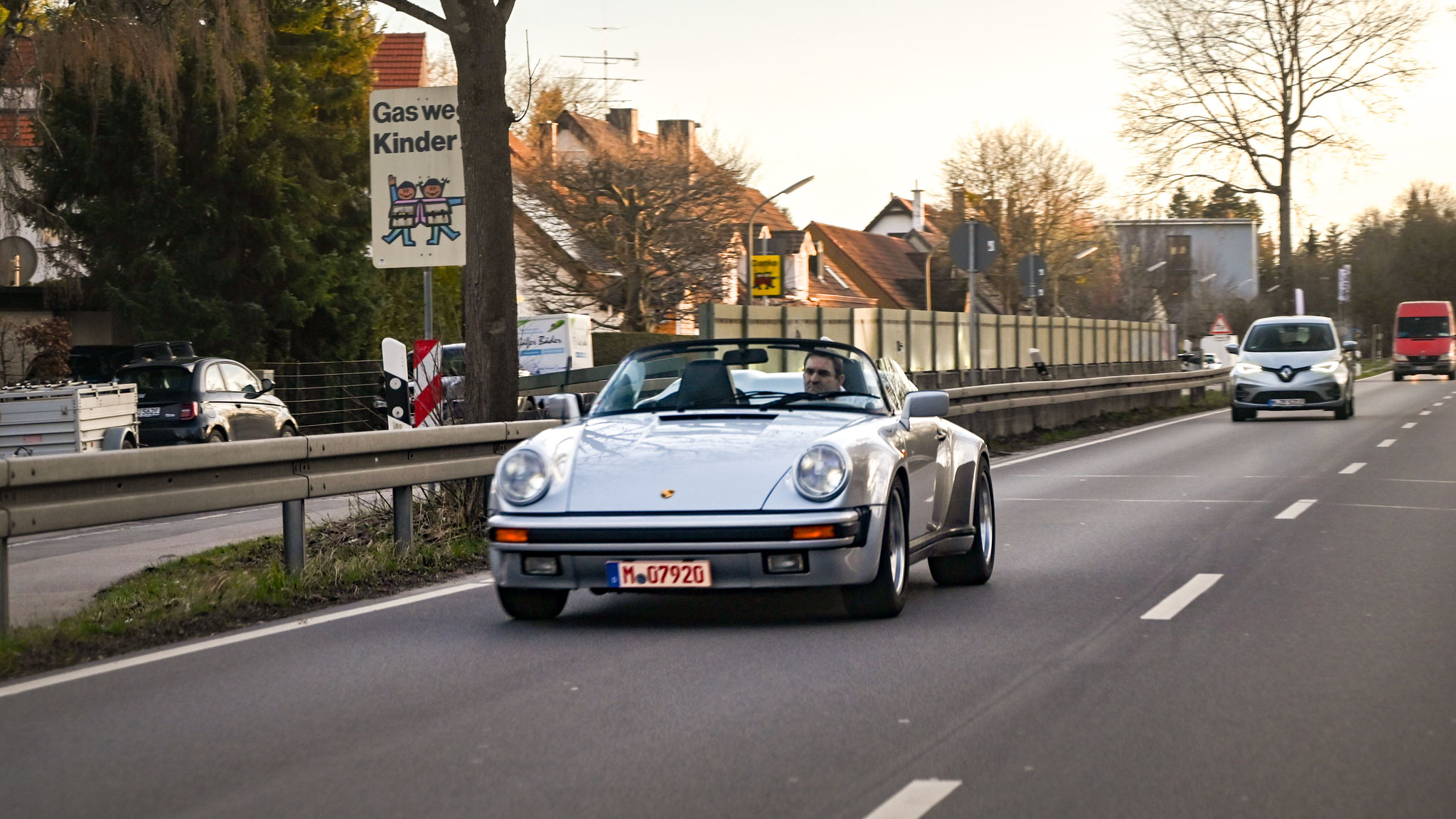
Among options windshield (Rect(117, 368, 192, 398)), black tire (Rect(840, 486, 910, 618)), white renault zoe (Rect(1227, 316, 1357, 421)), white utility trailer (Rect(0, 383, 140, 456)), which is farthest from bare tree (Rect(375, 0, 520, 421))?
white renault zoe (Rect(1227, 316, 1357, 421))

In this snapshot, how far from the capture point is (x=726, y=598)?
9.09m

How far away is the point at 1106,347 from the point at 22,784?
144 feet

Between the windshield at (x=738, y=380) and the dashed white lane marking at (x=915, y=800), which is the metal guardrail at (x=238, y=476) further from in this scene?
the dashed white lane marking at (x=915, y=800)

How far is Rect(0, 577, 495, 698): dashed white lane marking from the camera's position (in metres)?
6.89

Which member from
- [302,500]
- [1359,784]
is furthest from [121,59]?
[1359,784]

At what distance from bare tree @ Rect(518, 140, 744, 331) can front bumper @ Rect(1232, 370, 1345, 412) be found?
2160 centimetres

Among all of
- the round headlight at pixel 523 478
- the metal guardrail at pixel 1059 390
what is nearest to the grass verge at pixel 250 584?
the round headlight at pixel 523 478

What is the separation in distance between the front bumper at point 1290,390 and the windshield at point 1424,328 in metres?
41.1

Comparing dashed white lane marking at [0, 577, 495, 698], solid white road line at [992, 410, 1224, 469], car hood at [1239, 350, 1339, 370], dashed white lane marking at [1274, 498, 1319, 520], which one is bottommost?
solid white road line at [992, 410, 1224, 469]

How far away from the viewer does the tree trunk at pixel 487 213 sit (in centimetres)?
1291

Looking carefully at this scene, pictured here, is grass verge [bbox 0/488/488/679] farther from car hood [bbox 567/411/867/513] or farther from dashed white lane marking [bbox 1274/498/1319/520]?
dashed white lane marking [bbox 1274/498/1319/520]

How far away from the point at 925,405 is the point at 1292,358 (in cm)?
2172

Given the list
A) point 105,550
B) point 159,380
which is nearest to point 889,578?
point 105,550

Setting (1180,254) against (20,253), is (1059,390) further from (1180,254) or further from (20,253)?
(1180,254)
